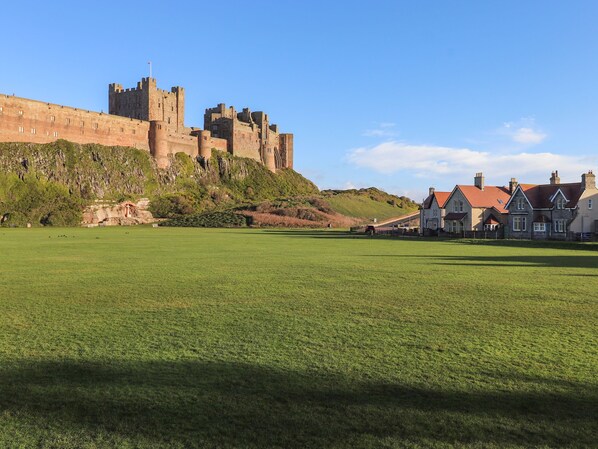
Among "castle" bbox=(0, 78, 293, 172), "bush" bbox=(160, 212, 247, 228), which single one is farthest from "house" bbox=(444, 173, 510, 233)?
"castle" bbox=(0, 78, 293, 172)

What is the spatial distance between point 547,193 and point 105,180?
325ft

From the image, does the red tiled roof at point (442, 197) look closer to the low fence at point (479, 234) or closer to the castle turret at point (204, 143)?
the low fence at point (479, 234)

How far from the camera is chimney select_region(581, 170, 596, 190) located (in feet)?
184

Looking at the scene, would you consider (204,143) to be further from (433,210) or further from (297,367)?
(297,367)

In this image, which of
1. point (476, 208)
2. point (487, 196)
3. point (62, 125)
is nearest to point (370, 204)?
→ point (487, 196)

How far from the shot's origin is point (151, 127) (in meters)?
134

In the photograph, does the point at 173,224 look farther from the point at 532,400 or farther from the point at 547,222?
the point at 532,400

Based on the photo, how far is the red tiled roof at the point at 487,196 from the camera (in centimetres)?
6800

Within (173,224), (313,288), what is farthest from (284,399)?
(173,224)

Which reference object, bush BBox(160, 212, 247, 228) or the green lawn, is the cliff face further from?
the green lawn

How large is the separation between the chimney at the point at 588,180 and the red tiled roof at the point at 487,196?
12344 millimetres

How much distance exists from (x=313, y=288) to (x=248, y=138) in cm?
14620

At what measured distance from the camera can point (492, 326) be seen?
428 inches

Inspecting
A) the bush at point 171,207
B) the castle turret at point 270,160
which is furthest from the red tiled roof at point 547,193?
the castle turret at point 270,160
